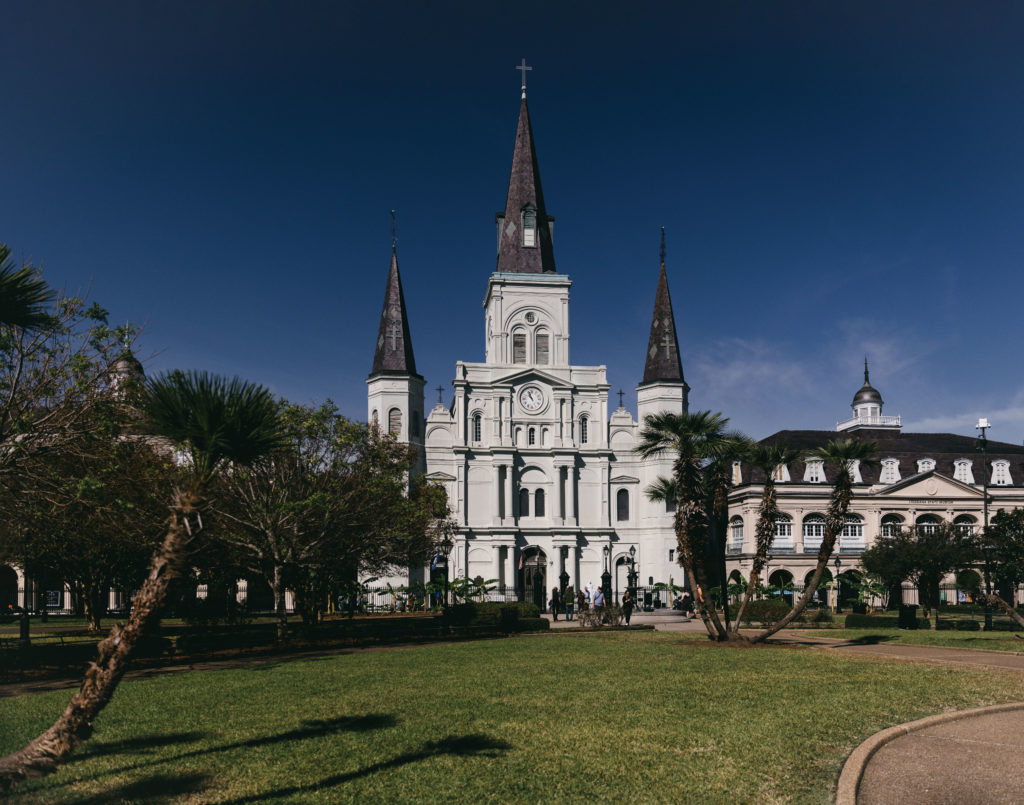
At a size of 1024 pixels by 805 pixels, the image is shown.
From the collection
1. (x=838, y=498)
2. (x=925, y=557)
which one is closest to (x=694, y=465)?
(x=838, y=498)

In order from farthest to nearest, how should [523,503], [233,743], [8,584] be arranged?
[523,503], [8,584], [233,743]

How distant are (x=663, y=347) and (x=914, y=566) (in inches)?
1058

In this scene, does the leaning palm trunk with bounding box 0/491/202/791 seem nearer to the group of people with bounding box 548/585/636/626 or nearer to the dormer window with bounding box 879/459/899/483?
the group of people with bounding box 548/585/636/626

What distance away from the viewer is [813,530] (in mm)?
61438

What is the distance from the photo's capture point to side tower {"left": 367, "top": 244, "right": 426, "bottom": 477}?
60625mm

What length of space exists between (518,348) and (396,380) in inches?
383

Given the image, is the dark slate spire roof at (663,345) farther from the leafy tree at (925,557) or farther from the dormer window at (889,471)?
the leafy tree at (925,557)

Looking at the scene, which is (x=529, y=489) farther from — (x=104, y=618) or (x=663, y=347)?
(x=104, y=618)

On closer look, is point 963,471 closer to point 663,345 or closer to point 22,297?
point 663,345

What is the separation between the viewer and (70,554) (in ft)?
95.9

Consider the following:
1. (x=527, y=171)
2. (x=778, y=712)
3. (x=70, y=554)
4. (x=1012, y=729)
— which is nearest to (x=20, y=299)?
(x=778, y=712)

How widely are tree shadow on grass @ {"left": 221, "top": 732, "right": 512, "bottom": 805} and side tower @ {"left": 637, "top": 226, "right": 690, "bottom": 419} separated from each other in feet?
173

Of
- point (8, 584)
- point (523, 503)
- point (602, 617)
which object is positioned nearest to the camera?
point (602, 617)

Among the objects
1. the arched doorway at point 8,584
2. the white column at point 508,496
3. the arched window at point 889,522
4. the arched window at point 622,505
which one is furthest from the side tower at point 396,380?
the arched window at point 889,522
